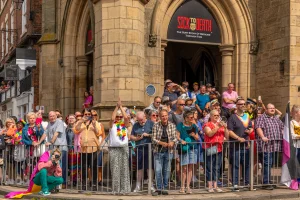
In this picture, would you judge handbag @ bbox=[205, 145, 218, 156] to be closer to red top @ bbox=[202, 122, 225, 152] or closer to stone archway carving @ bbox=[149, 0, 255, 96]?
red top @ bbox=[202, 122, 225, 152]

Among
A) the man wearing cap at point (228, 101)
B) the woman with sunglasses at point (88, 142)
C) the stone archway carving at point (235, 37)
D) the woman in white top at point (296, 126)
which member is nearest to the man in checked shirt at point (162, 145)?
the woman with sunglasses at point (88, 142)

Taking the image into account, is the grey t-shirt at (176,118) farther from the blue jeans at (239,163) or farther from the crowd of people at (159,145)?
the blue jeans at (239,163)

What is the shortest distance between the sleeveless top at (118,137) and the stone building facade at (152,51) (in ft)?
8.61

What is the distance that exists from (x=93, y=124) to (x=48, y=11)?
29.3 feet

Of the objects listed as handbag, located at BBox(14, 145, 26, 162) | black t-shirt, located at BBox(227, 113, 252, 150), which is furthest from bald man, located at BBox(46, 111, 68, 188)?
black t-shirt, located at BBox(227, 113, 252, 150)

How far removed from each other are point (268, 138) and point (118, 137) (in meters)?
3.09

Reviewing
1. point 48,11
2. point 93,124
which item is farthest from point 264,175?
point 48,11

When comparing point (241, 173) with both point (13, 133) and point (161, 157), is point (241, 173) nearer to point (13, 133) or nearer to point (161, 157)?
point (161, 157)

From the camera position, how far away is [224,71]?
16734mm

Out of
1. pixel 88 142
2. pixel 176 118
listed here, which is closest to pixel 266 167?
pixel 176 118

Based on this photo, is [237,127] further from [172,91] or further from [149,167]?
[172,91]

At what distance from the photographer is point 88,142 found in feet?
36.8

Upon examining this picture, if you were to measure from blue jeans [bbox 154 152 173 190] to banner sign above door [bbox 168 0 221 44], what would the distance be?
6.26 meters

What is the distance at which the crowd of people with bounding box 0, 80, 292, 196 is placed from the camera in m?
10.5
